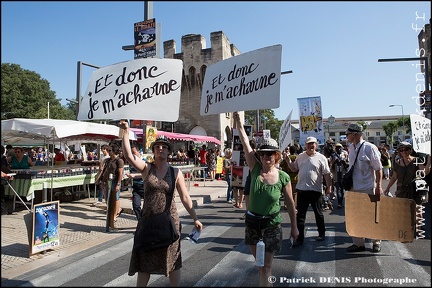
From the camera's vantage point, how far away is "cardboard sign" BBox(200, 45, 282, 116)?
4863 mm

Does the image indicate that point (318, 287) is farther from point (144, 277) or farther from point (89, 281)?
point (89, 281)

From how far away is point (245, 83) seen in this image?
5.12 metres

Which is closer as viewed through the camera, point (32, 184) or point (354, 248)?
point (354, 248)

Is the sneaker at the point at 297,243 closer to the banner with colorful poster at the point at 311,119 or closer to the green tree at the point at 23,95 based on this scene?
the banner with colorful poster at the point at 311,119

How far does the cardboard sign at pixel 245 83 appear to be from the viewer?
16.0 feet

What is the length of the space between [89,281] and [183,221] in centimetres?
397

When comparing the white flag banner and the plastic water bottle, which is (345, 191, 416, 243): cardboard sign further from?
the white flag banner

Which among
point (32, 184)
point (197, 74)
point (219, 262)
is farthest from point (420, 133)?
point (197, 74)

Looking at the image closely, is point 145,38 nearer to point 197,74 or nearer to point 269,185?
point 269,185

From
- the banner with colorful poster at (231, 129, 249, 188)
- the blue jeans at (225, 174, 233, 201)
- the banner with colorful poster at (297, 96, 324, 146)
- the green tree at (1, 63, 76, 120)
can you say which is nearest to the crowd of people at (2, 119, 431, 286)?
the banner with colorful poster at (231, 129, 249, 188)

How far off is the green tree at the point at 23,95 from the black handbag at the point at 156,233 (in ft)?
154

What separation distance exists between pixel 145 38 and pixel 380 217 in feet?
20.1

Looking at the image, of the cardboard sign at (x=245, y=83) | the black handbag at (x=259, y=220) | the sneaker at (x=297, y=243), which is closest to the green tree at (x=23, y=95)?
the cardboard sign at (x=245, y=83)

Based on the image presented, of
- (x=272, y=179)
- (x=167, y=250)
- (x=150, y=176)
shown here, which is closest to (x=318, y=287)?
(x=272, y=179)
